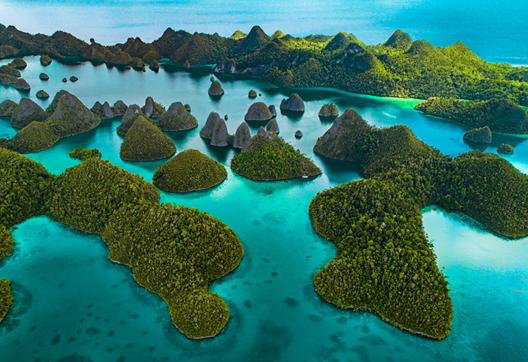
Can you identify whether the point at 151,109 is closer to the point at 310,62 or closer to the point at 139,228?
the point at 139,228

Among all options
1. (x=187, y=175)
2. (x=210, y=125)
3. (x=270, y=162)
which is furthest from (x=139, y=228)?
(x=210, y=125)

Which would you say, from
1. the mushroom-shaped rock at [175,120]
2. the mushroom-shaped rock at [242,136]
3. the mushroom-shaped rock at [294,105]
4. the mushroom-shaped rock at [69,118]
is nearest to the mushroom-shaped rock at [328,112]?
the mushroom-shaped rock at [294,105]

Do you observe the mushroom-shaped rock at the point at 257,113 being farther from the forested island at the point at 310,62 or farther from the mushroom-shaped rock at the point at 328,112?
the forested island at the point at 310,62

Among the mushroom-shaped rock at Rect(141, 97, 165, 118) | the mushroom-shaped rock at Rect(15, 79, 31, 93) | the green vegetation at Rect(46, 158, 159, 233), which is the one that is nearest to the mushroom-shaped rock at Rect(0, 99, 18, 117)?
the mushroom-shaped rock at Rect(15, 79, 31, 93)

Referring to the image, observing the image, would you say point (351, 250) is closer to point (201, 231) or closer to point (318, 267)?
point (318, 267)

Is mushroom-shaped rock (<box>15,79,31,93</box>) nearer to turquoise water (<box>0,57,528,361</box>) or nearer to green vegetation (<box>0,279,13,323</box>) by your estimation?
turquoise water (<box>0,57,528,361</box>)

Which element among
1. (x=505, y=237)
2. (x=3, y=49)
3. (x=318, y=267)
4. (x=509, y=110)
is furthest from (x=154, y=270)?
(x=3, y=49)
